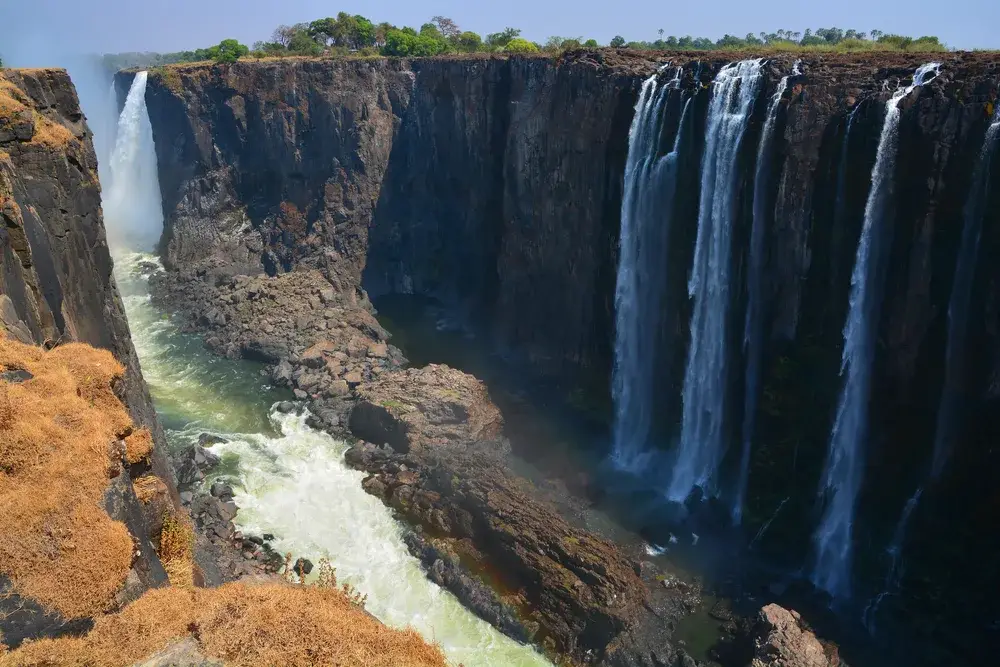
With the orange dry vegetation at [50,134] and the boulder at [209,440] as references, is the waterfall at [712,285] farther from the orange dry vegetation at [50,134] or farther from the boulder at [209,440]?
the orange dry vegetation at [50,134]

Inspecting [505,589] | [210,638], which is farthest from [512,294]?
[210,638]

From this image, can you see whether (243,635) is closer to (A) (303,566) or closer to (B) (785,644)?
(A) (303,566)

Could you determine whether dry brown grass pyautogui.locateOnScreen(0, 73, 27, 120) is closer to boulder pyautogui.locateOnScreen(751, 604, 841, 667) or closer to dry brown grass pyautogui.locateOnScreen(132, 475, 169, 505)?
dry brown grass pyautogui.locateOnScreen(132, 475, 169, 505)

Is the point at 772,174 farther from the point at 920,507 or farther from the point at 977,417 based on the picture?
the point at 920,507

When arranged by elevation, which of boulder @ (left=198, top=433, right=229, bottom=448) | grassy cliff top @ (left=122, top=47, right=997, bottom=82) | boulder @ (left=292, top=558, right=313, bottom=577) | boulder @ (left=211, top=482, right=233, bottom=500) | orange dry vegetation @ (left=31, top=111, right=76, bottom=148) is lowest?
boulder @ (left=292, top=558, right=313, bottom=577)

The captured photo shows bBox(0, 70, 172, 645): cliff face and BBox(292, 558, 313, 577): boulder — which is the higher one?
BBox(0, 70, 172, 645): cliff face

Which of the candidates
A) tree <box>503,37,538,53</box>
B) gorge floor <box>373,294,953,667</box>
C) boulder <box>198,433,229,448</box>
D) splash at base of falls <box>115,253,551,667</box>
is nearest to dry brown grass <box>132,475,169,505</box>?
splash at base of falls <box>115,253,551,667</box>

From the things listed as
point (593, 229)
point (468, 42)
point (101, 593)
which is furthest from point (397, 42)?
point (101, 593)
